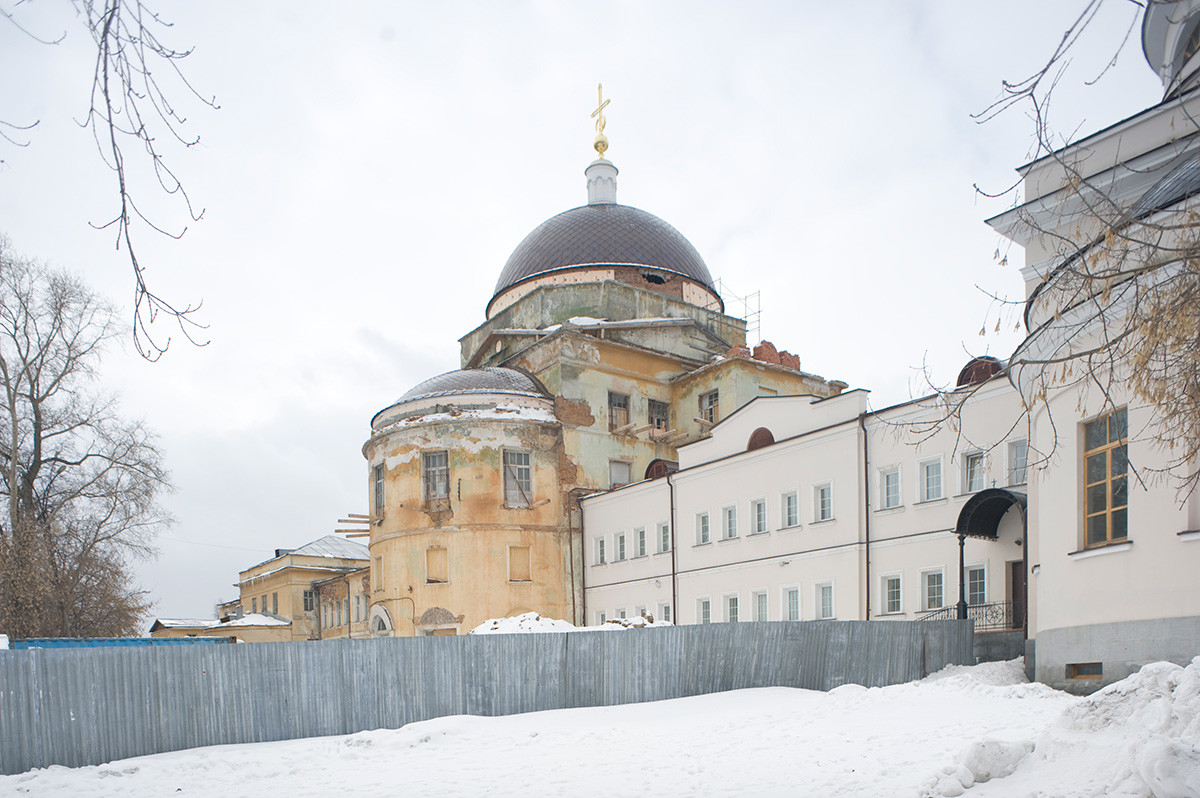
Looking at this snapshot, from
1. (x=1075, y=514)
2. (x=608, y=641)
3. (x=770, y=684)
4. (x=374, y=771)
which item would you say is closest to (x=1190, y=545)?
(x=1075, y=514)

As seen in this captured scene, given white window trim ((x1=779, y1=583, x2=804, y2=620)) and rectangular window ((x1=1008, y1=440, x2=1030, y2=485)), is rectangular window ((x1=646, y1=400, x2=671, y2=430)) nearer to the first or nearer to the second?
white window trim ((x1=779, y1=583, x2=804, y2=620))

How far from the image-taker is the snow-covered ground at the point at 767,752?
838 cm

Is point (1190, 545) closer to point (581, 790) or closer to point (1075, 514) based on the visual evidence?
point (1075, 514)

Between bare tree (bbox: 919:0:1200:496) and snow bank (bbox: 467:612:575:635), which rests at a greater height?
bare tree (bbox: 919:0:1200:496)

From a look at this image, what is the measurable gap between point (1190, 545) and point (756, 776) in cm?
688

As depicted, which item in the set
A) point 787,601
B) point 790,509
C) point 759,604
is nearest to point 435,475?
point 759,604

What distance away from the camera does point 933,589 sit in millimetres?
24547

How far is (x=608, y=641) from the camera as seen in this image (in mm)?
18594

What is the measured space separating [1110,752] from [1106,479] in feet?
24.0

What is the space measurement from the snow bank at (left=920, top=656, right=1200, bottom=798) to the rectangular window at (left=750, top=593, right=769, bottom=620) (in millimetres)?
20104

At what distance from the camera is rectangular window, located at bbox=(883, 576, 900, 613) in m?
25.6

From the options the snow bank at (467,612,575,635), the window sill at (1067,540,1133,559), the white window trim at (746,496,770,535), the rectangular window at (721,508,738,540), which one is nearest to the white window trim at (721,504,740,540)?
the rectangular window at (721,508,738,540)

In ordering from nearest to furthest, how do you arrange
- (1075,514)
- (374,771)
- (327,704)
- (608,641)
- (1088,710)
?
(1088,710) < (374,771) < (1075,514) < (327,704) < (608,641)

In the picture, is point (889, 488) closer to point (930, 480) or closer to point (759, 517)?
point (930, 480)
